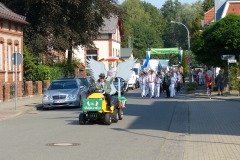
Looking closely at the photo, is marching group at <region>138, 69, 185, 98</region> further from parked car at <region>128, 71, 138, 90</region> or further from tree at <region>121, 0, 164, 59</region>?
tree at <region>121, 0, 164, 59</region>

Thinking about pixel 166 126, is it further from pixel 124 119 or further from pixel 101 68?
pixel 101 68

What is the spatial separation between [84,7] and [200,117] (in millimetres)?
25945

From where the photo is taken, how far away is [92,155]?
1234cm

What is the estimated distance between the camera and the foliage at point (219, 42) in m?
38.2

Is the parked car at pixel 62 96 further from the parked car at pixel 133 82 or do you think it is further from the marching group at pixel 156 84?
the parked car at pixel 133 82

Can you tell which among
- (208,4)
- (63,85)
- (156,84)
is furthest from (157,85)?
(208,4)

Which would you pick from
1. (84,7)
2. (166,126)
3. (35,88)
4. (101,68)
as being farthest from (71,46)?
(166,126)

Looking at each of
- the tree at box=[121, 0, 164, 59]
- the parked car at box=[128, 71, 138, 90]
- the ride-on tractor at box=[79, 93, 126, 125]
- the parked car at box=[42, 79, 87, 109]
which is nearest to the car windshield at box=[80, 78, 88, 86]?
the parked car at box=[42, 79, 87, 109]

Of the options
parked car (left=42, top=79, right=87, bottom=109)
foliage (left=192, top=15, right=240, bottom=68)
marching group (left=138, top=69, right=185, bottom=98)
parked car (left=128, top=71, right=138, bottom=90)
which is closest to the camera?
parked car (left=42, top=79, right=87, bottom=109)

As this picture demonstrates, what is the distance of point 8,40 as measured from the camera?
125ft

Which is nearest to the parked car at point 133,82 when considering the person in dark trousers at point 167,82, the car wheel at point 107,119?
the person in dark trousers at point 167,82

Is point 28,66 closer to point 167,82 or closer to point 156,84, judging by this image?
point 156,84

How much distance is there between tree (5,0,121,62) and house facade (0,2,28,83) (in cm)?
344

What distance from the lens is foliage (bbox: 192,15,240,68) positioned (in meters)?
38.2
